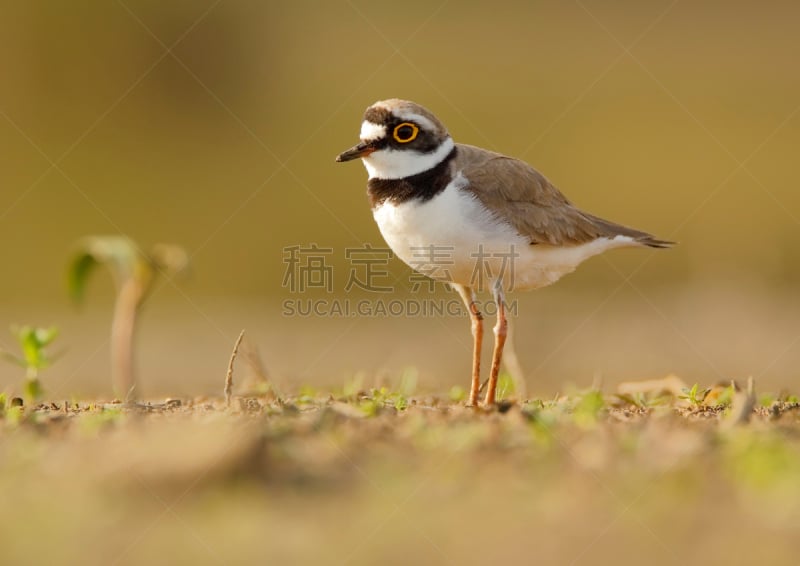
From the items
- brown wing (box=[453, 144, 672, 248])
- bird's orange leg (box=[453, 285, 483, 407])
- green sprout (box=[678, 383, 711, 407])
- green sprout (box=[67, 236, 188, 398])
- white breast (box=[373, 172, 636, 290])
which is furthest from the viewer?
bird's orange leg (box=[453, 285, 483, 407])

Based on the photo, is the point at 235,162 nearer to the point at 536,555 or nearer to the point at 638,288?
the point at 638,288

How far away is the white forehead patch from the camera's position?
19.0ft

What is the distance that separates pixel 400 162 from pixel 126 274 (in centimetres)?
154

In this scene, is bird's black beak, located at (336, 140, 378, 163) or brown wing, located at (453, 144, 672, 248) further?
brown wing, located at (453, 144, 672, 248)

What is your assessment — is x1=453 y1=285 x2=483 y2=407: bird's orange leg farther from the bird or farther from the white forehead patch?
the white forehead patch

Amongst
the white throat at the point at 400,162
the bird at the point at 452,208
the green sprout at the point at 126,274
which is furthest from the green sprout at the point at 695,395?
the green sprout at the point at 126,274

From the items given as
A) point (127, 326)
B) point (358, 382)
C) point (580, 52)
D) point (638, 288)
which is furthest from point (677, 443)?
point (580, 52)

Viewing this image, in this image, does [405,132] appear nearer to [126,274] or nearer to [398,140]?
[398,140]

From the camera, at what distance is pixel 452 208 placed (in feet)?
18.8

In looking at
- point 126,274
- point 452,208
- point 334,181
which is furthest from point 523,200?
point 334,181

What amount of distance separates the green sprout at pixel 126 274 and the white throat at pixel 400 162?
3.62 feet

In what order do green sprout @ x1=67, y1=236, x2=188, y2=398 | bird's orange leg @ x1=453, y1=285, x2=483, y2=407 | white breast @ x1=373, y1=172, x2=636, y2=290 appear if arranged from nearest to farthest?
white breast @ x1=373, y1=172, x2=636, y2=290 < green sprout @ x1=67, y1=236, x2=188, y2=398 < bird's orange leg @ x1=453, y1=285, x2=483, y2=407

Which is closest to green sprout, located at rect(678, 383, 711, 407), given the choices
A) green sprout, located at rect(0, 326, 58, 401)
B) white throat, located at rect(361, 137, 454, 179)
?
white throat, located at rect(361, 137, 454, 179)

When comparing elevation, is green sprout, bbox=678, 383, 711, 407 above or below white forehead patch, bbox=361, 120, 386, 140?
above
